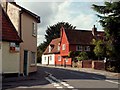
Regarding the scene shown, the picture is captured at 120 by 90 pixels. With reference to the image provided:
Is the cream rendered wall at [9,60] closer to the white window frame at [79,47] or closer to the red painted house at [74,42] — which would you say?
the red painted house at [74,42]

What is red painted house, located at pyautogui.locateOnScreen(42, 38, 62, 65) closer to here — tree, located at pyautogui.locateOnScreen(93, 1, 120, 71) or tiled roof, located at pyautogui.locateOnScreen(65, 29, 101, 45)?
tiled roof, located at pyautogui.locateOnScreen(65, 29, 101, 45)

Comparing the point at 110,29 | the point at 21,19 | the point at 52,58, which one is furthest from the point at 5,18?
the point at 52,58

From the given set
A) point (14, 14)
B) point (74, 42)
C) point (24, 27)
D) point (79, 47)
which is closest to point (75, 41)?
point (74, 42)

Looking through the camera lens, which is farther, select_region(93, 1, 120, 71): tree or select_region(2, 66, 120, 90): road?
select_region(93, 1, 120, 71): tree

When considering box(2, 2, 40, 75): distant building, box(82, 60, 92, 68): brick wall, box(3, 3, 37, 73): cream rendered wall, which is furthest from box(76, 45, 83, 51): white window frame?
box(3, 3, 37, 73): cream rendered wall

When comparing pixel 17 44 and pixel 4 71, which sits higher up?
pixel 17 44

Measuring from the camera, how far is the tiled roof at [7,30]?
2628cm

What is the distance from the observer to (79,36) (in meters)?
75.5

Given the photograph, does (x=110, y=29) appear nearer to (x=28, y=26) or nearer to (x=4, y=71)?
(x=28, y=26)

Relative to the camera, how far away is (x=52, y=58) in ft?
275

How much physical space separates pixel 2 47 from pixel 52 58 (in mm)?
58321

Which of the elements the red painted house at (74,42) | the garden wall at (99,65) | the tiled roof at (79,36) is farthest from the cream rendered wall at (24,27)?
the tiled roof at (79,36)

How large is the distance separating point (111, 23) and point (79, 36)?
38.4 meters

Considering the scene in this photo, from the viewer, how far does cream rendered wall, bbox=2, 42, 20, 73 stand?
25750 millimetres
